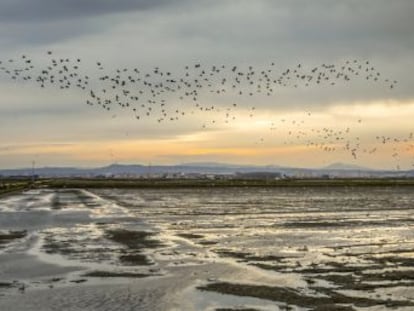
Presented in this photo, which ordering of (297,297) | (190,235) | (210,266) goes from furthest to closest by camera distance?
(190,235) → (210,266) → (297,297)

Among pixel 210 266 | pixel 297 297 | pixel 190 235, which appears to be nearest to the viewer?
pixel 297 297

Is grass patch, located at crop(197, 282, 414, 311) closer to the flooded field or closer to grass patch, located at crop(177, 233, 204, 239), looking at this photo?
the flooded field

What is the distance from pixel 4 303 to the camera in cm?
1593

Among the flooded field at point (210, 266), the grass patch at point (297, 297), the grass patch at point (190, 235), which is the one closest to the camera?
the grass patch at point (297, 297)

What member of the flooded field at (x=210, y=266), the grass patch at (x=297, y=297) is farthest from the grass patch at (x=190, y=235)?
the grass patch at (x=297, y=297)

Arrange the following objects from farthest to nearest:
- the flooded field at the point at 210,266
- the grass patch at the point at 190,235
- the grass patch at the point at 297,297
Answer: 1. the grass patch at the point at 190,235
2. the flooded field at the point at 210,266
3. the grass patch at the point at 297,297

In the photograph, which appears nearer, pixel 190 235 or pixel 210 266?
pixel 210 266

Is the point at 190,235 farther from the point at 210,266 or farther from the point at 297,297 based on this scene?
the point at 297,297

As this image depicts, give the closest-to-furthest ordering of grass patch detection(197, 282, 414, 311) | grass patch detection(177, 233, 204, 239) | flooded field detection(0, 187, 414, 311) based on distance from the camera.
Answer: grass patch detection(197, 282, 414, 311), flooded field detection(0, 187, 414, 311), grass patch detection(177, 233, 204, 239)

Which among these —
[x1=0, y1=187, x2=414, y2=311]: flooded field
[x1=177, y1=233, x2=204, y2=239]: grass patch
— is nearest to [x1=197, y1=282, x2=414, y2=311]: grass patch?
[x1=0, y1=187, x2=414, y2=311]: flooded field

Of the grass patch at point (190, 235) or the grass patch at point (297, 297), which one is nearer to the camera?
the grass patch at point (297, 297)

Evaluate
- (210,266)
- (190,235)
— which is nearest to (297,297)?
(210,266)

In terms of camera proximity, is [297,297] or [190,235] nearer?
[297,297]

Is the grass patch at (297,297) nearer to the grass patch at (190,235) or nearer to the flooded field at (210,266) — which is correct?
the flooded field at (210,266)
